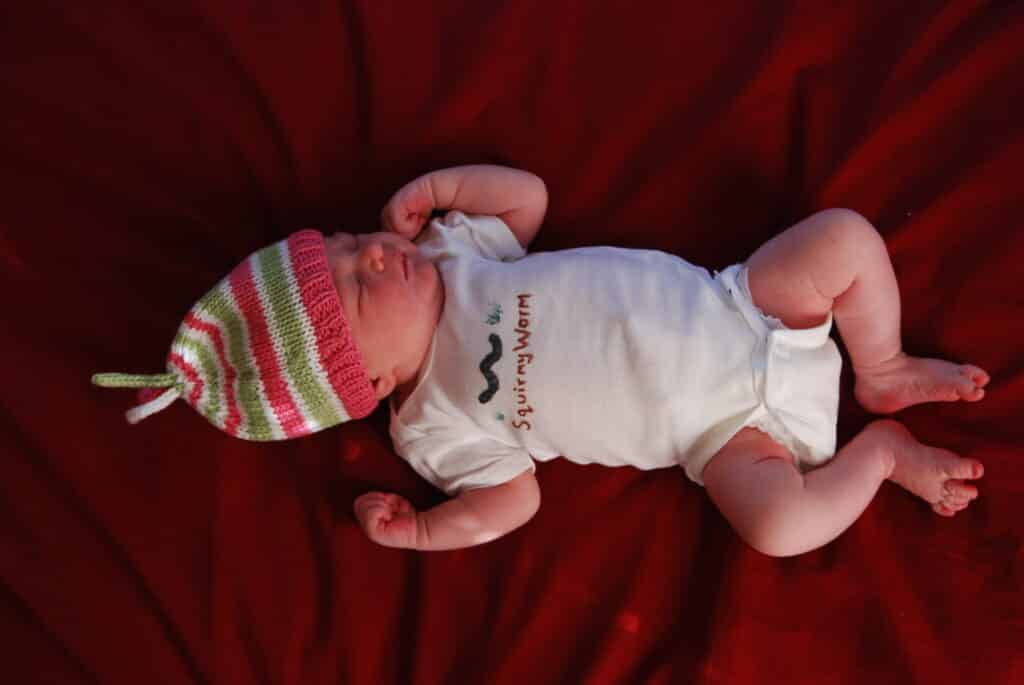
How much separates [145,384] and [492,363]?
0.42m

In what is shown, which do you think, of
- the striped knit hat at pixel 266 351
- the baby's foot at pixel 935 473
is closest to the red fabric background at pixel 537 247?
the baby's foot at pixel 935 473

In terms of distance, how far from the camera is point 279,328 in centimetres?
108

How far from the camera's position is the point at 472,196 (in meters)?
1.24

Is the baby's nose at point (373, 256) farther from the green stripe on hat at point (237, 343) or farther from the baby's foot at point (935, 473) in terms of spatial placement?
the baby's foot at point (935, 473)

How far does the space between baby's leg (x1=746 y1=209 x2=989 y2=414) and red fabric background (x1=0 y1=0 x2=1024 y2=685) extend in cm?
5

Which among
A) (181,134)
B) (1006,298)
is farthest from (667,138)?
(181,134)

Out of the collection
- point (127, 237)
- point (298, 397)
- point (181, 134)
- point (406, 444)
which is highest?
point (181, 134)

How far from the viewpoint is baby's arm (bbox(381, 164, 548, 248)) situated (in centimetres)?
123

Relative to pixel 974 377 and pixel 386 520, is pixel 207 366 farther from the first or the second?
pixel 974 377

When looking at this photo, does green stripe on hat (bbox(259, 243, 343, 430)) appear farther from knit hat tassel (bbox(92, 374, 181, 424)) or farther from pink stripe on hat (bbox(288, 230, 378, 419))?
knit hat tassel (bbox(92, 374, 181, 424))

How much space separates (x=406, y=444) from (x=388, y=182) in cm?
37

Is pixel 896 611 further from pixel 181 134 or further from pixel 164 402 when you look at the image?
pixel 181 134

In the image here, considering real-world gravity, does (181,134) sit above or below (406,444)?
above

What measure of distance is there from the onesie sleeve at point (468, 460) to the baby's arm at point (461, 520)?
12 millimetres
